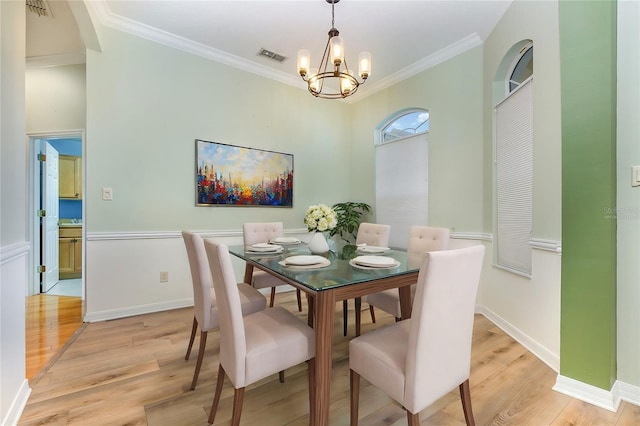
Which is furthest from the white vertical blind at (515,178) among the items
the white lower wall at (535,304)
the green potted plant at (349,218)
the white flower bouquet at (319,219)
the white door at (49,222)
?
the white door at (49,222)

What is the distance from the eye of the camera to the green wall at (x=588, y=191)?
1502 mm

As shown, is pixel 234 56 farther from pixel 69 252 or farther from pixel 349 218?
pixel 69 252

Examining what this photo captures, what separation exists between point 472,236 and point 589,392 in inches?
60.1

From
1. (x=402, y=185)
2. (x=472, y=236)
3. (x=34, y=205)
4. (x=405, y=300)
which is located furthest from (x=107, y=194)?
(x=472, y=236)

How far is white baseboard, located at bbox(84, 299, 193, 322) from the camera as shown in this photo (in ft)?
8.49

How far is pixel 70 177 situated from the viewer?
4668 mm

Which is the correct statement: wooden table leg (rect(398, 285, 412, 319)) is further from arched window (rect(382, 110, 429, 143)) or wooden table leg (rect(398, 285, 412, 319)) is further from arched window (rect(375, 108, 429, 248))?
arched window (rect(382, 110, 429, 143))

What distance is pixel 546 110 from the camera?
1993 mm

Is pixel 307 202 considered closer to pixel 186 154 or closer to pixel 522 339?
pixel 186 154

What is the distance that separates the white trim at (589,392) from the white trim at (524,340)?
0.22 m

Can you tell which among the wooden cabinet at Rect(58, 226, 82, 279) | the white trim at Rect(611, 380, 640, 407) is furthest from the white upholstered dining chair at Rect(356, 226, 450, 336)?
the wooden cabinet at Rect(58, 226, 82, 279)

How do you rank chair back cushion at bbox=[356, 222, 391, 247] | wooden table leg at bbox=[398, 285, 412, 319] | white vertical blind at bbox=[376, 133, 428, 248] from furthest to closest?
white vertical blind at bbox=[376, 133, 428, 248] < chair back cushion at bbox=[356, 222, 391, 247] < wooden table leg at bbox=[398, 285, 412, 319]

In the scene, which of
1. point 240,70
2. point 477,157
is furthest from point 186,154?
point 477,157

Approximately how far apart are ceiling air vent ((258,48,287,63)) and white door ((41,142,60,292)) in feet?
9.99
